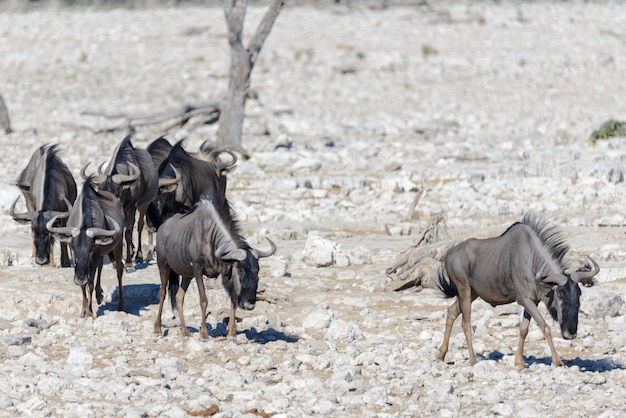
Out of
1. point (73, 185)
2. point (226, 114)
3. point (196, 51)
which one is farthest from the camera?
point (196, 51)

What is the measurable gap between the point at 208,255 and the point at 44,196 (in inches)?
117

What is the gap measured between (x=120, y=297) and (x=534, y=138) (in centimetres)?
1571

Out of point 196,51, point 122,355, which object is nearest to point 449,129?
point 196,51

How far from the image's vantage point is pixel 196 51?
36000mm

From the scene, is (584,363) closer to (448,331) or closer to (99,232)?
(448,331)

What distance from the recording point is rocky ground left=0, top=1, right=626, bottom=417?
30.5ft

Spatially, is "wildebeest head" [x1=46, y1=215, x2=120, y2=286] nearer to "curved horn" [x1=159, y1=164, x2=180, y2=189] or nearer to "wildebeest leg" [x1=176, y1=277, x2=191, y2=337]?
"wildebeest leg" [x1=176, y1=277, x2=191, y2=337]

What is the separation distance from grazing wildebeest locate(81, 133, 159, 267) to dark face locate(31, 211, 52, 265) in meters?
0.72

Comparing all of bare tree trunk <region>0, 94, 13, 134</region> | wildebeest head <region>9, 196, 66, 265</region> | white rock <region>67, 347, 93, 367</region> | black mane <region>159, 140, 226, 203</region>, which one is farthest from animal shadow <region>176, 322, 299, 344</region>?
bare tree trunk <region>0, 94, 13, 134</region>

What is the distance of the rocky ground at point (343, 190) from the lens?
30.5 ft

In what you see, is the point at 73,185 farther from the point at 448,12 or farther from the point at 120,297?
the point at 448,12

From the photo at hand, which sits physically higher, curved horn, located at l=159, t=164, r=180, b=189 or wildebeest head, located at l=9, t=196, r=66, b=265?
curved horn, located at l=159, t=164, r=180, b=189

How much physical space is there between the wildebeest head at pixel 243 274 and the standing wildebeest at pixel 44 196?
2560mm

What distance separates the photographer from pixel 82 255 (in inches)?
438
